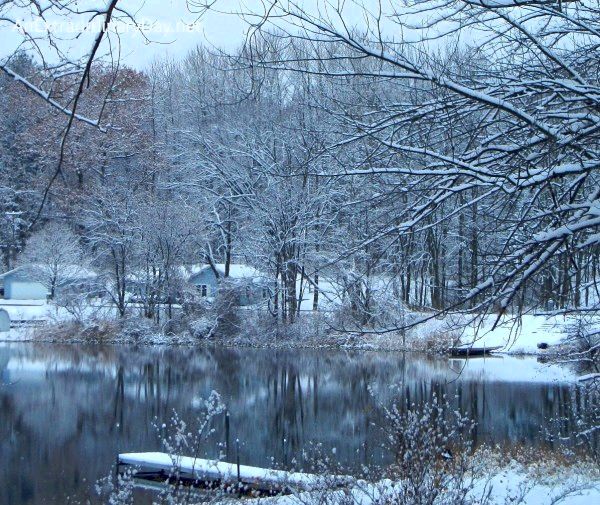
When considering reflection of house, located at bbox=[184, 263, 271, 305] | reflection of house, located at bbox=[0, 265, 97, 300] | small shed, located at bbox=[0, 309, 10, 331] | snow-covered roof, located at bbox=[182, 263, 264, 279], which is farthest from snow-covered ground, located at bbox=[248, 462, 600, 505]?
small shed, located at bbox=[0, 309, 10, 331]

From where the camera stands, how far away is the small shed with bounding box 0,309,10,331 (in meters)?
35.4

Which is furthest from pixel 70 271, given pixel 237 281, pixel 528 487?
pixel 528 487

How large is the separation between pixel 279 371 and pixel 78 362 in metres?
6.70

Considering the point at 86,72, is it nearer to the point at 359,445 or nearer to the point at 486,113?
the point at 486,113

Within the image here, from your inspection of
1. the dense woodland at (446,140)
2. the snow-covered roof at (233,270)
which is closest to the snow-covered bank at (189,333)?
the snow-covered roof at (233,270)

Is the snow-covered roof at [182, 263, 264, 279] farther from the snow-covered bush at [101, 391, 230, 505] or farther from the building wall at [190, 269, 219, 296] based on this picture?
the snow-covered bush at [101, 391, 230, 505]

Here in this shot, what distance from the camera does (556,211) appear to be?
459 centimetres

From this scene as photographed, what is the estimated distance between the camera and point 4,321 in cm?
3569

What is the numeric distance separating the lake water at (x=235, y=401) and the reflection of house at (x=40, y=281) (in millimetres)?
5822

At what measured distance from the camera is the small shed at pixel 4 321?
35375mm

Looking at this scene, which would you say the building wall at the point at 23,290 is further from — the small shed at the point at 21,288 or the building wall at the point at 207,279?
the building wall at the point at 207,279

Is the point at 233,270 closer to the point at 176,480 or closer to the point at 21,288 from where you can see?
the point at 21,288

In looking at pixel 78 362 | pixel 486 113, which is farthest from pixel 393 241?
pixel 78 362

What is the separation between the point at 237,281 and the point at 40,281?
964cm
